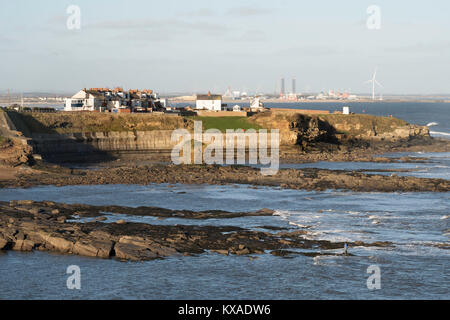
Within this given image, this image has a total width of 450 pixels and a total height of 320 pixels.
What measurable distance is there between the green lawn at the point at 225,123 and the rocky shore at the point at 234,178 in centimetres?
2803

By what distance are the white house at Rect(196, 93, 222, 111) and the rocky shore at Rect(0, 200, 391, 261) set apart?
8698 centimetres

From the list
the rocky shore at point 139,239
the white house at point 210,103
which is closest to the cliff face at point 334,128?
the white house at point 210,103

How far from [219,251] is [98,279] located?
8.28 metres

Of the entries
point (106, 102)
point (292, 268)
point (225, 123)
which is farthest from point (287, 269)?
point (106, 102)

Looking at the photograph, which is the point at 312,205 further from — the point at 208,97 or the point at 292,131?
the point at 208,97

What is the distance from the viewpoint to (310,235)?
45.3m

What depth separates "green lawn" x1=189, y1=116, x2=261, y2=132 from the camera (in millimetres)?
109938

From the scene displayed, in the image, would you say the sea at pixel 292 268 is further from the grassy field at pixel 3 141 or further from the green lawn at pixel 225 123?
the green lawn at pixel 225 123

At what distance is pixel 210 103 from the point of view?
134500mm

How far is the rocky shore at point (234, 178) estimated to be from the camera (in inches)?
2694

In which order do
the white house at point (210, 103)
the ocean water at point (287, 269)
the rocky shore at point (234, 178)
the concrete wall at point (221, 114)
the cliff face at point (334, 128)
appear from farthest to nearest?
1. the white house at point (210, 103)
2. the concrete wall at point (221, 114)
3. the cliff face at point (334, 128)
4. the rocky shore at point (234, 178)
5. the ocean water at point (287, 269)

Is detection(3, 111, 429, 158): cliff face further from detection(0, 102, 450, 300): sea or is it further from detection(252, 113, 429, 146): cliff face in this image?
detection(0, 102, 450, 300): sea

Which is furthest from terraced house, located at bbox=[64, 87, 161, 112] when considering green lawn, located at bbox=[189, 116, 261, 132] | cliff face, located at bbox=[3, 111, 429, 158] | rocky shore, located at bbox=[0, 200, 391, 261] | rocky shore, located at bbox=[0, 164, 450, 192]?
rocky shore, located at bbox=[0, 200, 391, 261]
